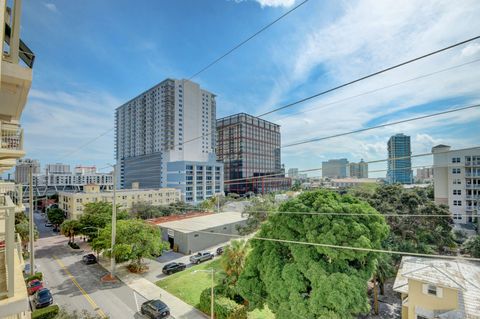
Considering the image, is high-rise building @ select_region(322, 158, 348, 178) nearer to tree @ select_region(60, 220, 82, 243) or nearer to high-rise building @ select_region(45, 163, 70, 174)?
tree @ select_region(60, 220, 82, 243)

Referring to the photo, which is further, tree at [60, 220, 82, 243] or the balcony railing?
the balcony railing

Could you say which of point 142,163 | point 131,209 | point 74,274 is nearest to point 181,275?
point 74,274

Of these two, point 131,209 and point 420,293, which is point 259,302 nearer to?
point 420,293

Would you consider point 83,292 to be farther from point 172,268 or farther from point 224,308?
point 224,308

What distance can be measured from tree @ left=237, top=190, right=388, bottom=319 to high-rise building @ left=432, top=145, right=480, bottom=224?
25.1 metres

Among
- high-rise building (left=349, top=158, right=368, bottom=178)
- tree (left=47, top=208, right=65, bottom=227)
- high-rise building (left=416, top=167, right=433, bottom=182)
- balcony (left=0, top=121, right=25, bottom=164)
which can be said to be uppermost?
balcony (left=0, top=121, right=25, bottom=164)

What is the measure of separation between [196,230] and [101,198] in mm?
21742

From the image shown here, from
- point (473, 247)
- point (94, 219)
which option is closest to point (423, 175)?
point (473, 247)

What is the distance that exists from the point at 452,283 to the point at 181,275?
13.9 m

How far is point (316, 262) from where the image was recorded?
834 centimetres

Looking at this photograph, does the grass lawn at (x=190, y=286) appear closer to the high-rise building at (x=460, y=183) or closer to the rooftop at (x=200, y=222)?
the rooftop at (x=200, y=222)

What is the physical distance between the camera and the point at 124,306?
11617 mm

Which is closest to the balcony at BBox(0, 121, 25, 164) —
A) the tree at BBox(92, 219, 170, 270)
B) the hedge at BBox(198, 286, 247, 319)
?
the hedge at BBox(198, 286, 247, 319)

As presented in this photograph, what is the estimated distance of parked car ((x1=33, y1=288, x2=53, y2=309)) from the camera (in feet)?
36.4
